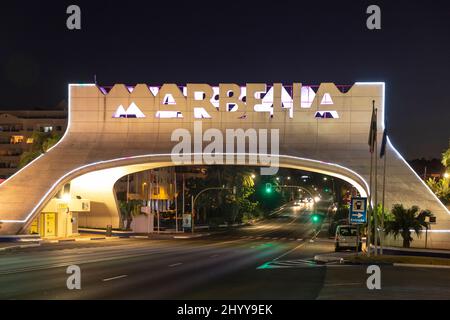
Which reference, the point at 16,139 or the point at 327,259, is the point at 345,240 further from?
the point at 16,139

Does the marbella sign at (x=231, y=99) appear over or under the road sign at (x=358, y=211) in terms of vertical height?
over

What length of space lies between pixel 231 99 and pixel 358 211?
29951 millimetres

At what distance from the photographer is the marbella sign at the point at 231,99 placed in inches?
2363

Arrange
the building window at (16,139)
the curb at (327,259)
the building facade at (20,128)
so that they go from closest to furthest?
1. the curb at (327,259)
2. the building facade at (20,128)
3. the building window at (16,139)

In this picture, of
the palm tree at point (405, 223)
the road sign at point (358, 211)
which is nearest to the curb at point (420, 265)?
the road sign at point (358, 211)

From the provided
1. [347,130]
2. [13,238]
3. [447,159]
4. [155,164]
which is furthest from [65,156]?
[447,159]

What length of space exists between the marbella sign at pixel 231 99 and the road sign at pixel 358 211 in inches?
1127

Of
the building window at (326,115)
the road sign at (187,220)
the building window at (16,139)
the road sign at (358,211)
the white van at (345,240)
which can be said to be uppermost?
the building window at (16,139)

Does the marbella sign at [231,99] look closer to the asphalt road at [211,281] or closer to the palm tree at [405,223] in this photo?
the palm tree at [405,223]

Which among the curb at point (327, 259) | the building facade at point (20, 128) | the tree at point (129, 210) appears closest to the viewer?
the curb at point (327, 259)

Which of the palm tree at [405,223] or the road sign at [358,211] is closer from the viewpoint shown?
the road sign at [358,211]

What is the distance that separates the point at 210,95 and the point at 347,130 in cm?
1258

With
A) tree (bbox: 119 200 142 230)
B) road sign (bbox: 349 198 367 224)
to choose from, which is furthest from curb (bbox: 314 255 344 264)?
tree (bbox: 119 200 142 230)
